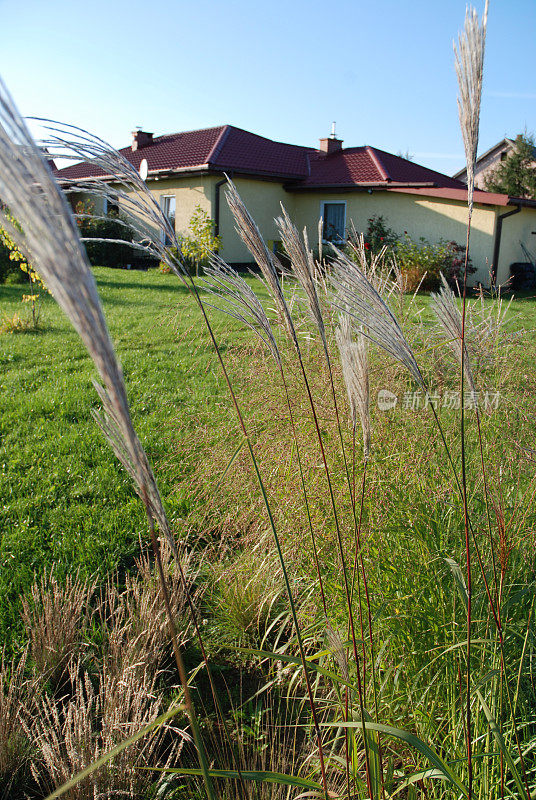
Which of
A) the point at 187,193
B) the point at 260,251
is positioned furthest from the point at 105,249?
the point at 260,251

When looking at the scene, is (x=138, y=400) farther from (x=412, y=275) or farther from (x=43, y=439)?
(x=412, y=275)

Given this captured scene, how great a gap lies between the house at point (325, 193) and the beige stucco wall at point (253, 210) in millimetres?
35

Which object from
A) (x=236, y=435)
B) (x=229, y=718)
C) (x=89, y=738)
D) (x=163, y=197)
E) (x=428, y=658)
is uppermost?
(x=163, y=197)

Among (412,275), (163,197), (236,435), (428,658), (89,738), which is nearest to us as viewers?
(89,738)

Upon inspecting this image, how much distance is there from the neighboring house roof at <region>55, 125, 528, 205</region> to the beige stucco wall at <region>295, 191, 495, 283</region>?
0.42 meters

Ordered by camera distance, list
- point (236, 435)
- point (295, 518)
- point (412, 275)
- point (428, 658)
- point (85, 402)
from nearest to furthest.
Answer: point (428, 658), point (295, 518), point (236, 435), point (85, 402), point (412, 275)

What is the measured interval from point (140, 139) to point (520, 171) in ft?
65.8

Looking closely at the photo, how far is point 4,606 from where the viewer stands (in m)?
2.89

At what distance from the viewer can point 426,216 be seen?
62.4 ft

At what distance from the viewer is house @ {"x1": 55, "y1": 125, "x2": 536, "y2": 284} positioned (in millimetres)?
18406

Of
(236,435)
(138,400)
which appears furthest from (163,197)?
(236,435)

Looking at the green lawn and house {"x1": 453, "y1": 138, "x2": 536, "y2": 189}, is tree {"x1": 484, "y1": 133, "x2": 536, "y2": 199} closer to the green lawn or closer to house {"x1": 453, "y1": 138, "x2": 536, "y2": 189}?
house {"x1": 453, "y1": 138, "x2": 536, "y2": 189}

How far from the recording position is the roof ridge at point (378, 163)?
20047 millimetres

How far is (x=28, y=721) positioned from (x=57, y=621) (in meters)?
0.41
